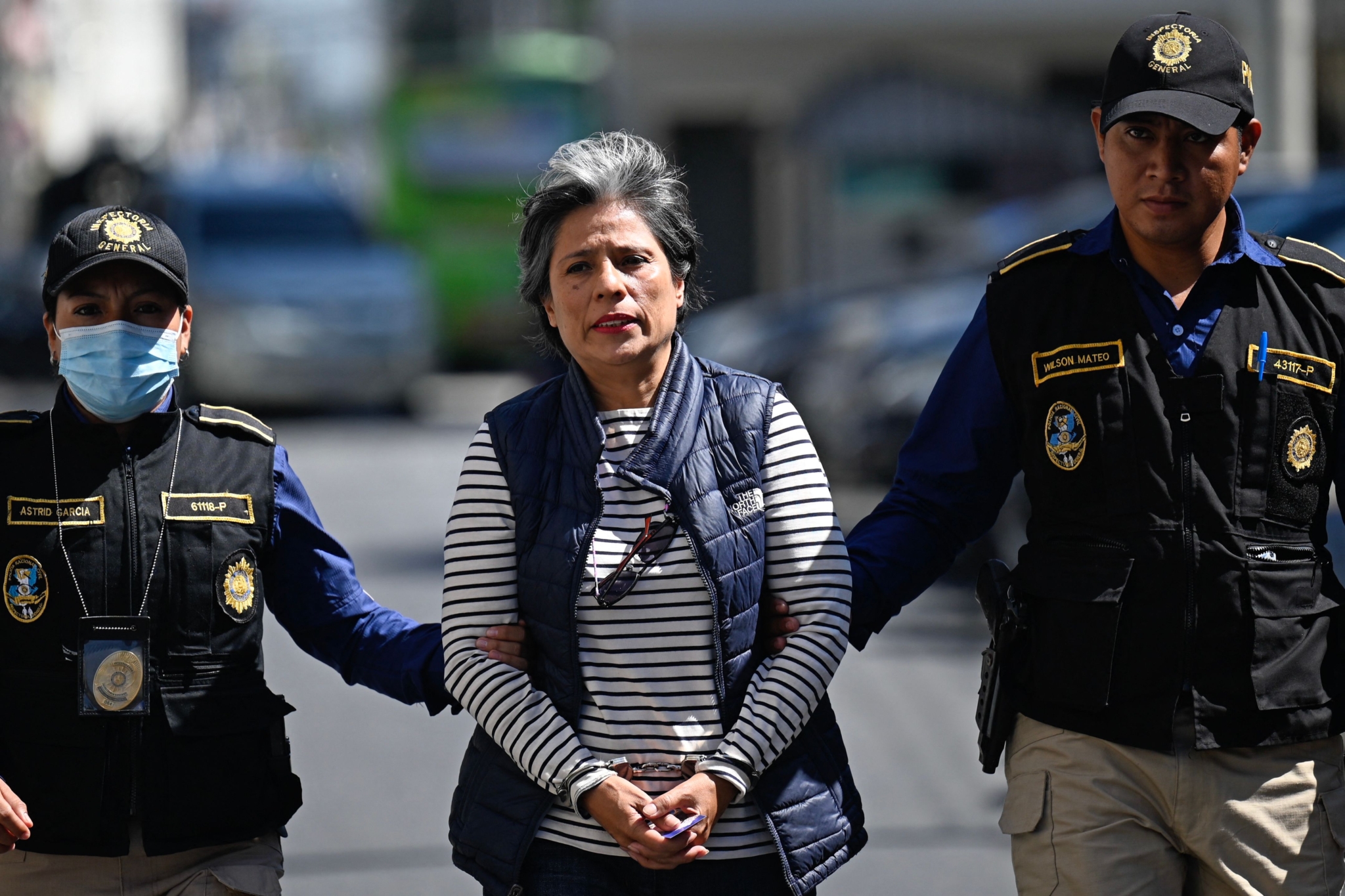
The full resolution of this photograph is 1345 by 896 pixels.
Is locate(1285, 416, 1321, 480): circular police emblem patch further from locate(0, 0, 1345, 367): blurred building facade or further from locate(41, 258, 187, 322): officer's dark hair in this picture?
locate(0, 0, 1345, 367): blurred building facade

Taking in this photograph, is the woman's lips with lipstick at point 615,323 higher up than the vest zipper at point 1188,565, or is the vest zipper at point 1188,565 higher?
the woman's lips with lipstick at point 615,323

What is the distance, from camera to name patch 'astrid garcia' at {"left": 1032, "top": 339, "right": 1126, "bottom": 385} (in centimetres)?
304

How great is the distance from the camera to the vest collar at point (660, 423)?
2936mm

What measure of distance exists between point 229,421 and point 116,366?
0.80 feet

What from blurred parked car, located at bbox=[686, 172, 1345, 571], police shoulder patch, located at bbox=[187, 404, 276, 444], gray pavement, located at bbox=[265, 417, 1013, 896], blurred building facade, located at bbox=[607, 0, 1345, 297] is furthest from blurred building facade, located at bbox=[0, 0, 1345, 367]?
police shoulder patch, located at bbox=[187, 404, 276, 444]

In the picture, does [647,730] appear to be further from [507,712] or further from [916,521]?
[916,521]

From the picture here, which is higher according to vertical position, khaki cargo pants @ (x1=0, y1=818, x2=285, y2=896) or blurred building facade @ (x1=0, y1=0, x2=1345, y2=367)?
blurred building facade @ (x1=0, y1=0, x2=1345, y2=367)

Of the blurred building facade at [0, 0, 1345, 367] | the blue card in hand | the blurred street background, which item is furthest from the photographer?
the blurred building facade at [0, 0, 1345, 367]

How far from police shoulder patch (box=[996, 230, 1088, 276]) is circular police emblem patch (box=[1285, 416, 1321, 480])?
0.52 metres

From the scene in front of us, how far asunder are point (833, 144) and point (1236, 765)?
25405mm

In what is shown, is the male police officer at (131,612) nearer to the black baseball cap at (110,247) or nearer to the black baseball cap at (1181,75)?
the black baseball cap at (110,247)

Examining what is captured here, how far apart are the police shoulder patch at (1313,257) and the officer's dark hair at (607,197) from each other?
1039 millimetres

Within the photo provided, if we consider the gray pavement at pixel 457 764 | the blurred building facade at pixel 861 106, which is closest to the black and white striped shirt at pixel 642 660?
the gray pavement at pixel 457 764

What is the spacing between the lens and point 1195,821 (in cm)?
297
